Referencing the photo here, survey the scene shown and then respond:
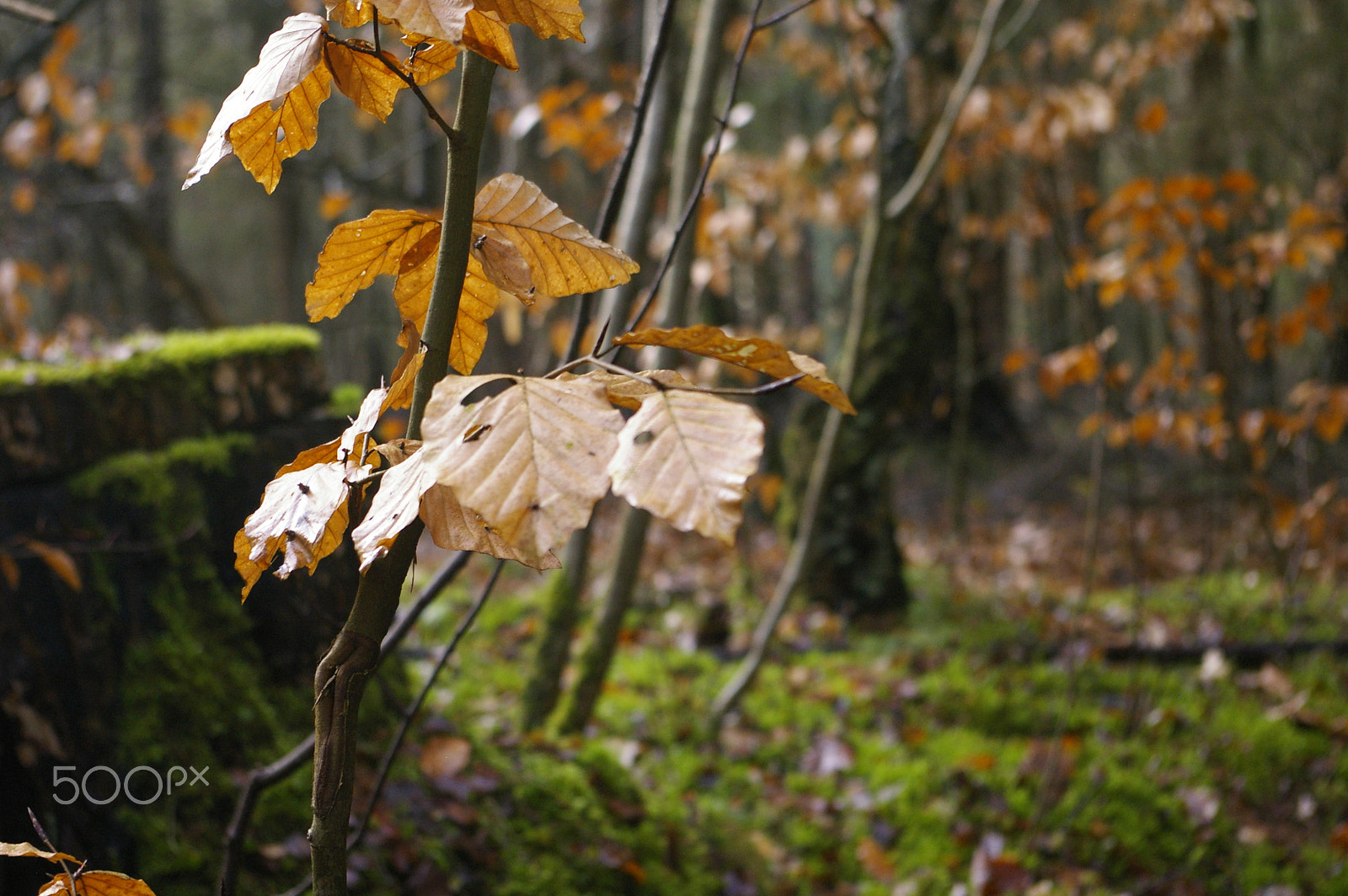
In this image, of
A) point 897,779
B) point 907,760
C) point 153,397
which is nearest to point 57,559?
point 153,397

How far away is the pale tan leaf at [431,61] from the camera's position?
69 cm

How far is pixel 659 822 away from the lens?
201 cm

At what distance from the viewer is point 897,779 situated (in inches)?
104

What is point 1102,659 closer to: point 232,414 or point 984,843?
point 984,843

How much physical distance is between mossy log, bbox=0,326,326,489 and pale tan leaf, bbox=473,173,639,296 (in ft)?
4.71

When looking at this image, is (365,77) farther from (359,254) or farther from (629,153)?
(629,153)

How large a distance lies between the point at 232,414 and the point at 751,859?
5.83ft

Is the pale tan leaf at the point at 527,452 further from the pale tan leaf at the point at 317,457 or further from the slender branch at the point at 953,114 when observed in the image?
the slender branch at the point at 953,114

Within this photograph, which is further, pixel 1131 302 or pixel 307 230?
pixel 307 230

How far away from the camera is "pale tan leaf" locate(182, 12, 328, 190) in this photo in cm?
57

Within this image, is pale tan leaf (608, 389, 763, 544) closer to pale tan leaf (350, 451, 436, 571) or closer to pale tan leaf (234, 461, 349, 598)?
pale tan leaf (350, 451, 436, 571)

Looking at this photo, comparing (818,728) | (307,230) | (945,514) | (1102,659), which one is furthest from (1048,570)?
(307,230)

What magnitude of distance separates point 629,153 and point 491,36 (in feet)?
1.73

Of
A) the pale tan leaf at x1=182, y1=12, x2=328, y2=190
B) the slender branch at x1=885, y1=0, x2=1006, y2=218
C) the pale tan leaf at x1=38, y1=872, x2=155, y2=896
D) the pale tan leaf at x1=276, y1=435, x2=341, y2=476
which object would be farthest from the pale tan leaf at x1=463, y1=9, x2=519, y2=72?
the slender branch at x1=885, y1=0, x2=1006, y2=218
